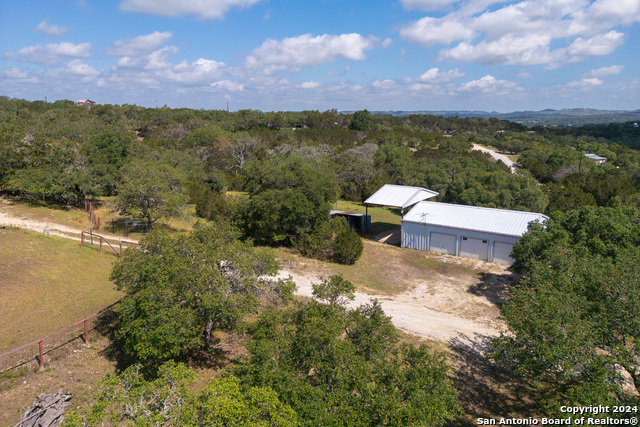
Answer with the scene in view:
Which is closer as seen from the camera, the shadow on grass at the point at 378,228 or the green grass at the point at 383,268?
the green grass at the point at 383,268

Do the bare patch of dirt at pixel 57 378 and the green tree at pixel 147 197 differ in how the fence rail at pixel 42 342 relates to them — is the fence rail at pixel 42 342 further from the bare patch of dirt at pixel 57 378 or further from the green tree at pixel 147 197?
the green tree at pixel 147 197

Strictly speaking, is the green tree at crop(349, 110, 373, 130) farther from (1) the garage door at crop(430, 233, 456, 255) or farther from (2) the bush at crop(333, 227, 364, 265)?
(2) the bush at crop(333, 227, 364, 265)

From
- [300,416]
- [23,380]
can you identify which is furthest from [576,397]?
[23,380]

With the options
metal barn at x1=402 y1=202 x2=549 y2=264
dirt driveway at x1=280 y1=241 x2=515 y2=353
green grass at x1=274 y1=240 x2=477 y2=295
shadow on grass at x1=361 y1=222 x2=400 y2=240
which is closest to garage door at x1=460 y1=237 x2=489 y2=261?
metal barn at x1=402 y1=202 x2=549 y2=264

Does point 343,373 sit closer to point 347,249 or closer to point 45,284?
point 45,284

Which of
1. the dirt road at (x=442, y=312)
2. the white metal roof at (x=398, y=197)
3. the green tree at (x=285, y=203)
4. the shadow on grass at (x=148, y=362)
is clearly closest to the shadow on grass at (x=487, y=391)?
the dirt road at (x=442, y=312)

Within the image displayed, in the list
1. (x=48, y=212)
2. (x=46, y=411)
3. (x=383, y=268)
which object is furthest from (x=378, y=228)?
(x=46, y=411)

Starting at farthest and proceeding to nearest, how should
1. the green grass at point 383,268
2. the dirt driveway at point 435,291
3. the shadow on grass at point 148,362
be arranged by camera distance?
the green grass at point 383,268
the dirt driveway at point 435,291
the shadow on grass at point 148,362
